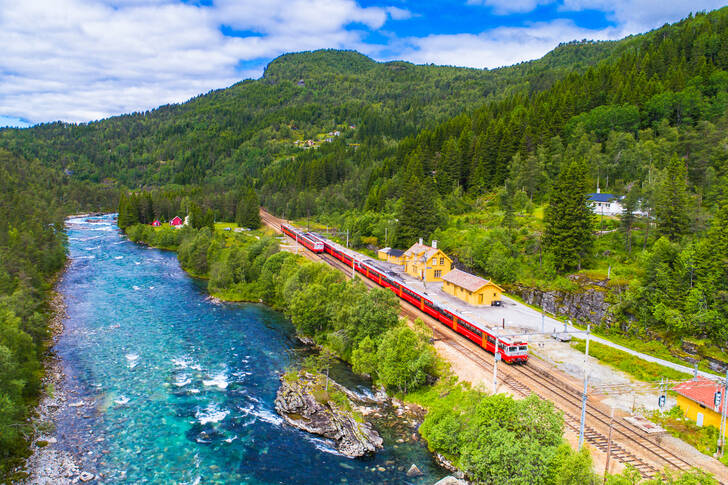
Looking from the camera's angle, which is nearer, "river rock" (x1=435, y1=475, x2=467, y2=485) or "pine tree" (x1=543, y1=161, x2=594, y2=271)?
"river rock" (x1=435, y1=475, x2=467, y2=485)

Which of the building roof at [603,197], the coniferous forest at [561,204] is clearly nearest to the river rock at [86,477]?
the coniferous forest at [561,204]

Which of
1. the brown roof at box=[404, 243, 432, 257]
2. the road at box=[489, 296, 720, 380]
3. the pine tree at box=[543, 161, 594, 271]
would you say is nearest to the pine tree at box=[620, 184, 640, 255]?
the pine tree at box=[543, 161, 594, 271]

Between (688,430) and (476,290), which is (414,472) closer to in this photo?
(688,430)

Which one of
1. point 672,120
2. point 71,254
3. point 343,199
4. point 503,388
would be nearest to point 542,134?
point 672,120

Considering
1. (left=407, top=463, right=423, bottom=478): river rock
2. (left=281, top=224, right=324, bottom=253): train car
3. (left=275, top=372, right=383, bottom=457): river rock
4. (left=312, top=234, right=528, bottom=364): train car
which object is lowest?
(left=407, top=463, right=423, bottom=478): river rock

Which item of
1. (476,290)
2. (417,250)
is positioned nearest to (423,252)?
(417,250)

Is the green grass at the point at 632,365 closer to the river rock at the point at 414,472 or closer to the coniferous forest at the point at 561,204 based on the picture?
the coniferous forest at the point at 561,204

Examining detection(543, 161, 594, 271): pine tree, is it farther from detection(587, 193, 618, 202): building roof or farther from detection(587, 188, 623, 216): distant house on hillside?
detection(587, 193, 618, 202): building roof
